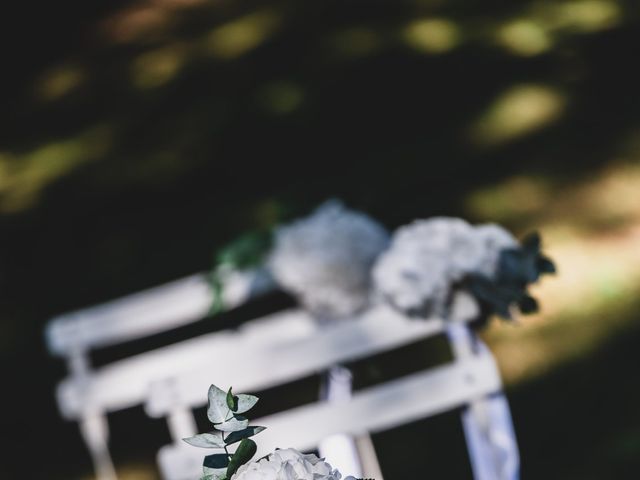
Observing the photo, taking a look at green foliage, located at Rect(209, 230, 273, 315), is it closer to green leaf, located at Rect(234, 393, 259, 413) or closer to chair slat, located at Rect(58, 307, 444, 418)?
chair slat, located at Rect(58, 307, 444, 418)

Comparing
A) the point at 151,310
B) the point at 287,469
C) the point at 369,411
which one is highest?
the point at 151,310

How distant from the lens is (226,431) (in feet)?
3.33

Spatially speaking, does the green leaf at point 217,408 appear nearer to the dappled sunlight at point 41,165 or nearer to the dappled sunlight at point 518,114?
the dappled sunlight at point 518,114

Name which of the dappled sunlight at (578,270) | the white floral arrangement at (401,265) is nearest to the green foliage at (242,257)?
the white floral arrangement at (401,265)

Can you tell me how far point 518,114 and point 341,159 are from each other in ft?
2.56

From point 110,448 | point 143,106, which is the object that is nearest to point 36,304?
point 110,448

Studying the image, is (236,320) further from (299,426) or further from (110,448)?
(299,426)

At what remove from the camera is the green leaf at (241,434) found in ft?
3.33

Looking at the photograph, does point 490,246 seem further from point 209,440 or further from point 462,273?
point 209,440

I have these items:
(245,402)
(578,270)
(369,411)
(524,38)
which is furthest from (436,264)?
(524,38)

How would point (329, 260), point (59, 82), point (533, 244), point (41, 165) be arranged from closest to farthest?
point (533, 244)
point (329, 260)
point (41, 165)
point (59, 82)

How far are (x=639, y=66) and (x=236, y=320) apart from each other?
2.12m

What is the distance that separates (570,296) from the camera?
3014 millimetres

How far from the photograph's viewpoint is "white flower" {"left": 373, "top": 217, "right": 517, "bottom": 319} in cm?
178
